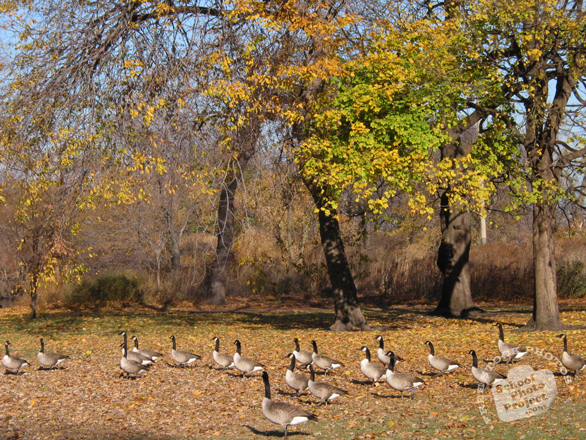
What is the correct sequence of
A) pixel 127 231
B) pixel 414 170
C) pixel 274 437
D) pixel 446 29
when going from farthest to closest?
pixel 127 231 → pixel 446 29 → pixel 414 170 → pixel 274 437

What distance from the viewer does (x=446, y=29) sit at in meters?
16.4

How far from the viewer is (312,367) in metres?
10.3

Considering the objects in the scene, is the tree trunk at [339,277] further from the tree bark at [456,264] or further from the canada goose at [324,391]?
the canada goose at [324,391]

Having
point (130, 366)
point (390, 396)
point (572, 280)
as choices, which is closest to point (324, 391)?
point (390, 396)

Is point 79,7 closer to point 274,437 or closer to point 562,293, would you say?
point 274,437

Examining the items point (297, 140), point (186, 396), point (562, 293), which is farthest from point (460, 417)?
point (562, 293)

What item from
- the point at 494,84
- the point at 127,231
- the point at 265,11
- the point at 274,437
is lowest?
the point at 274,437

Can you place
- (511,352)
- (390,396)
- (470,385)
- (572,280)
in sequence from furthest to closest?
(572,280) < (511,352) < (470,385) < (390,396)

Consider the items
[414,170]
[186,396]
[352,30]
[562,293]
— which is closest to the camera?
[186,396]

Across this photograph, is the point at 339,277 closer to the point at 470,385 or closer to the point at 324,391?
the point at 470,385

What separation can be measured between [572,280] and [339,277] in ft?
52.0

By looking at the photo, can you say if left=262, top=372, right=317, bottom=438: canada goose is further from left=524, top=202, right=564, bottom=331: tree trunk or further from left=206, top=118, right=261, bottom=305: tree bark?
left=524, top=202, right=564, bottom=331: tree trunk

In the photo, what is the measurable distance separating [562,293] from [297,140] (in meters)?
18.1

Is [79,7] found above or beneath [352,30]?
beneath
